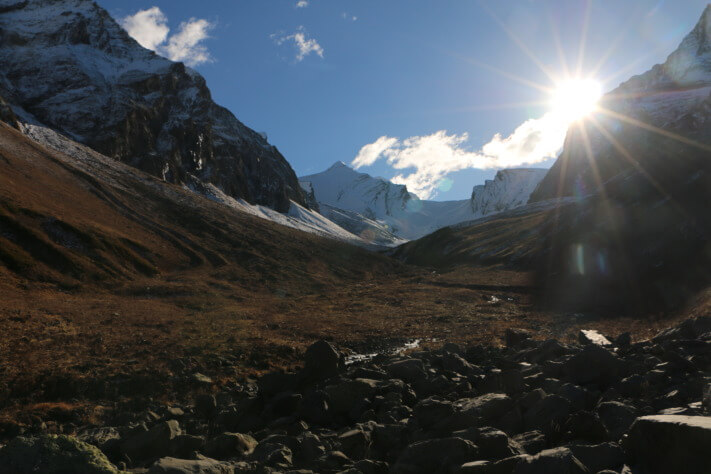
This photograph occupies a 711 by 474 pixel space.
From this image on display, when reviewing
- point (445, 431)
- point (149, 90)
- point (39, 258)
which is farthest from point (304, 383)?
point (149, 90)

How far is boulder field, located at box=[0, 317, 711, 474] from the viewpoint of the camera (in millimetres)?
8609

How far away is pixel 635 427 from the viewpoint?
9.05 meters

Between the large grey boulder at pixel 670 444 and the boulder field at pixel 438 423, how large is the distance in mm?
22

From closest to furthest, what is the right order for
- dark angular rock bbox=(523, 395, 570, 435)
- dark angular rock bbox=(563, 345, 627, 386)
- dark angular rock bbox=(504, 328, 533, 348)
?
dark angular rock bbox=(523, 395, 570, 435) → dark angular rock bbox=(563, 345, 627, 386) → dark angular rock bbox=(504, 328, 533, 348)

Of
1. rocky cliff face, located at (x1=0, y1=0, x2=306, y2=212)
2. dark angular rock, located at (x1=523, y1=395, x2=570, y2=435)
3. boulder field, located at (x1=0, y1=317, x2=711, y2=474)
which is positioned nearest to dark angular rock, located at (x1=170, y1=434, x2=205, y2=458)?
boulder field, located at (x1=0, y1=317, x2=711, y2=474)

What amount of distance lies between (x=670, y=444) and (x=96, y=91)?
20309 centimetres

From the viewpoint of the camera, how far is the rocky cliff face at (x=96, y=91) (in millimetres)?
150650

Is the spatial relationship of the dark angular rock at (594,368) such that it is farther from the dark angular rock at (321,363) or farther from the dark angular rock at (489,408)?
the dark angular rock at (321,363)

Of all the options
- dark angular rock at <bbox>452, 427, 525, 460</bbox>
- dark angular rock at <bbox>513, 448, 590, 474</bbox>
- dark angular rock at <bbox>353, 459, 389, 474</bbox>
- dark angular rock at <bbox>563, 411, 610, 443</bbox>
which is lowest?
dark angular rock at <bbox>353, 459, 389, 474</bbox>

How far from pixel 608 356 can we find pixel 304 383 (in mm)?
13212

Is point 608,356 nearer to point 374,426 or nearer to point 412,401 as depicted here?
point 412,401

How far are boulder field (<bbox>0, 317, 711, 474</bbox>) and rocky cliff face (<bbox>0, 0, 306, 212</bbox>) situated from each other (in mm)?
157692

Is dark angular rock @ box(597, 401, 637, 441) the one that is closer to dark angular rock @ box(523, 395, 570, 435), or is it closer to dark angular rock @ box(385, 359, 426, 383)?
dark angular rock @ box(523, 395, 570, 435)

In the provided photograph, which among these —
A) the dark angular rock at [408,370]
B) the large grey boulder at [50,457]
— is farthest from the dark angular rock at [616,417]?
the large grey boulder at [50,457]
